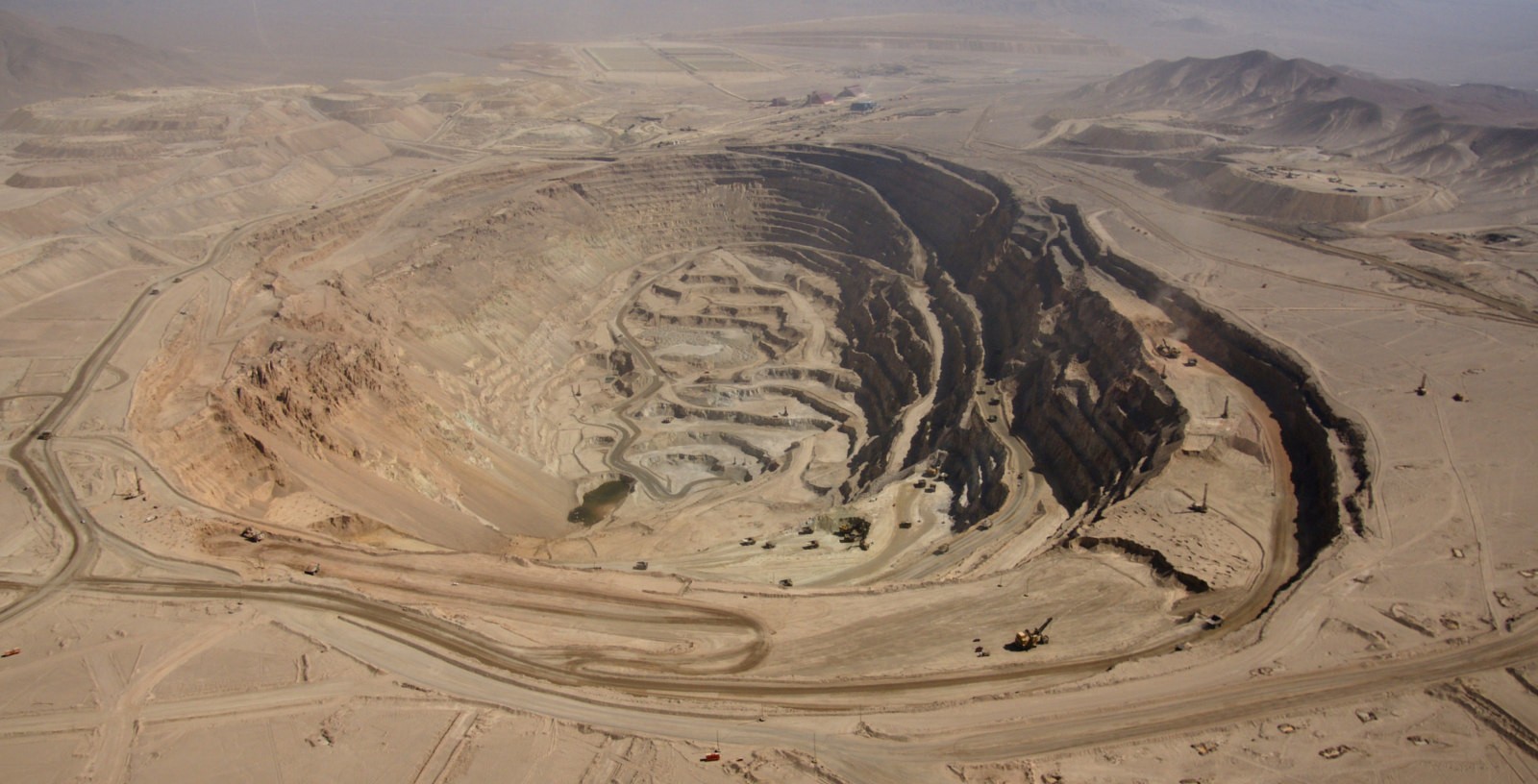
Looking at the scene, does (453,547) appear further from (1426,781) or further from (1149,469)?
(1426,781)

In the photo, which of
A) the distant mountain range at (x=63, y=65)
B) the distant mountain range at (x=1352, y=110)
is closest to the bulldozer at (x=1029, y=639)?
the distant mountain range at (x=1352, y=110)

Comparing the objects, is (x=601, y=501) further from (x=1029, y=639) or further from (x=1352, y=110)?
(x=1352, y=110)

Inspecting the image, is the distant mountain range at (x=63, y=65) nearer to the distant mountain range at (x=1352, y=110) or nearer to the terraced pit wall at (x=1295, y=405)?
the distant mountain range at (x=1352, y=110)

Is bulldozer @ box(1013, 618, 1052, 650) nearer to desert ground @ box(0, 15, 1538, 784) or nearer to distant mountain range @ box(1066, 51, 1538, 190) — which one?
desert ground @ box(0, 15, 1538, 784)

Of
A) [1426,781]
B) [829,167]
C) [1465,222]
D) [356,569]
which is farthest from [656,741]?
[829,167]

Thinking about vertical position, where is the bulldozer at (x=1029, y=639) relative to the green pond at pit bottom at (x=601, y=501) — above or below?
above

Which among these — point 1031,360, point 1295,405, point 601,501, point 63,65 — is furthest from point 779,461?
point 63,65
